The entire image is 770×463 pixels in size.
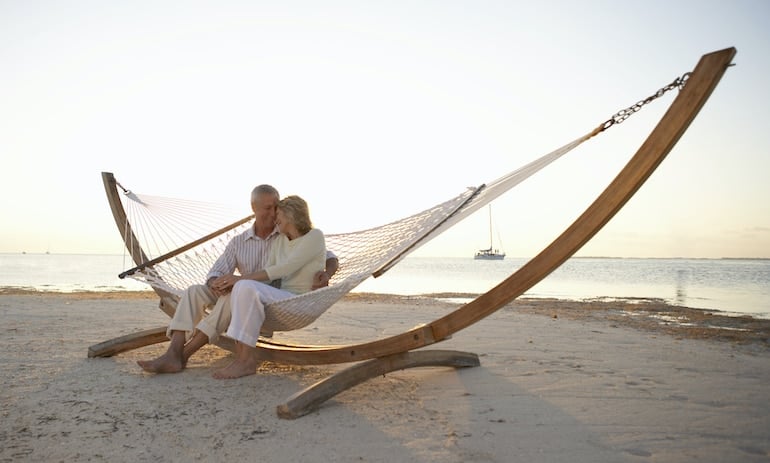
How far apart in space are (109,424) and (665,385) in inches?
95.8

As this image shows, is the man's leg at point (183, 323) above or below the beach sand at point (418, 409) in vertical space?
above

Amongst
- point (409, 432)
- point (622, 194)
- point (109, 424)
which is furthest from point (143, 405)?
point (622, 194)

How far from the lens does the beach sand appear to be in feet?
5.83

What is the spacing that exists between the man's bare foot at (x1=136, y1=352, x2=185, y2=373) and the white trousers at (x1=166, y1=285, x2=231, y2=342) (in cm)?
13

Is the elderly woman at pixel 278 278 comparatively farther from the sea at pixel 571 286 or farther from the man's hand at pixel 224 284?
the sea at pixel 571 286

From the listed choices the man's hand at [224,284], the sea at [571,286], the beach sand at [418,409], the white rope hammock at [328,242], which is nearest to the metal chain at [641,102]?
the white rope hammock at [328,242]

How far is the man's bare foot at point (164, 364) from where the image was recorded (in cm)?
271

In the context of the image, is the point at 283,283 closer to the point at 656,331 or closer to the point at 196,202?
the point at 196,202

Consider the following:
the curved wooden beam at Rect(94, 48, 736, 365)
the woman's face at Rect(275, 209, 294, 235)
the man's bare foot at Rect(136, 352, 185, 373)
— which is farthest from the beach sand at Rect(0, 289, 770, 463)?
the woman's face at Rect(275, 209, 294, 235)

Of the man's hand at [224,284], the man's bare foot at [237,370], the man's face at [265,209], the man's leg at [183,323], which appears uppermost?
the man's face at [265,209]

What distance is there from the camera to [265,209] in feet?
10.0

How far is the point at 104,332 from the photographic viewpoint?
168 inches

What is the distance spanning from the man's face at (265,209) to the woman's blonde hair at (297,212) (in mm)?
179

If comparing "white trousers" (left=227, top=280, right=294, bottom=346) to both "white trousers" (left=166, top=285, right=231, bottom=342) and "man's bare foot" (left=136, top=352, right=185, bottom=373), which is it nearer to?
"white trousers" (left=166, top=285, right=231, bottom=342)
